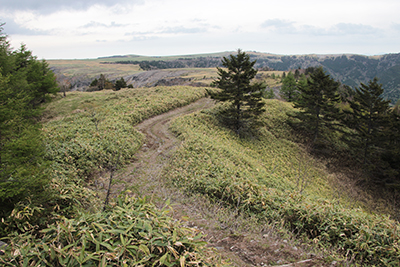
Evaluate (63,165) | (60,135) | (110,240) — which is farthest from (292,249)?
(60,135)

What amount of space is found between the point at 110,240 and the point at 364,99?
3226 cm

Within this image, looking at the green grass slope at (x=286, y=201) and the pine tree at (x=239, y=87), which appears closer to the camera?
the green grass slope at (x=286, y=201)

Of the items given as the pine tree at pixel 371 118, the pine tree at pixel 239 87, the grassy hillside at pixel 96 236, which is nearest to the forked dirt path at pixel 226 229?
the grassy hillside at pixel 96 236

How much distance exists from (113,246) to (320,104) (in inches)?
1221

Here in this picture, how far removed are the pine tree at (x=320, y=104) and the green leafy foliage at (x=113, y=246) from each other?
29735mm

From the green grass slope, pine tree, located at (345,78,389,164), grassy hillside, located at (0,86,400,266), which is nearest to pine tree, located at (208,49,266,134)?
grassy hillside, located at (0,86,400,266)

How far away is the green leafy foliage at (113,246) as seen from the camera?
316 centimetres

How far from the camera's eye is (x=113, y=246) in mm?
3457

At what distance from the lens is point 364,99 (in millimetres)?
26172

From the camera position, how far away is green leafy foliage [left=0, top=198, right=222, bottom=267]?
125 inches

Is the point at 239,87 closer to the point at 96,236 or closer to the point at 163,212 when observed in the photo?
the point at 163,212

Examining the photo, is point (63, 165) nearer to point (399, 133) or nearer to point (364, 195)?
point (364, 195)

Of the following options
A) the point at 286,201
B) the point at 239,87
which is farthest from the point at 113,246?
the point at 239,87

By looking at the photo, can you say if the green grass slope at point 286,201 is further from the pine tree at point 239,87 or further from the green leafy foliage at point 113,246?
the pine tree at point 239,87
